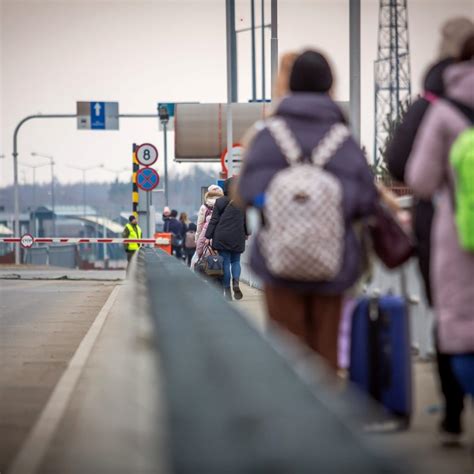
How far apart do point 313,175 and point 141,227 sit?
31836 millimetres

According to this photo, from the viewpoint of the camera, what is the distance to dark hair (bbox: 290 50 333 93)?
5422mm

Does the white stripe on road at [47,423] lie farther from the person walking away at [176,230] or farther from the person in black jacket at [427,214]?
the person walking away at [176,230]

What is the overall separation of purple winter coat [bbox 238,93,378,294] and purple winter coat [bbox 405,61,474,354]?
0.21 metres

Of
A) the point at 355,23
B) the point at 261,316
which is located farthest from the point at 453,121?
the point at 355,23

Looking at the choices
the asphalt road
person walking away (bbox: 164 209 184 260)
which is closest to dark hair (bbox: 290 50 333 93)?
the asphalt road

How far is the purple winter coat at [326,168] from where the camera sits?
5.14 metres

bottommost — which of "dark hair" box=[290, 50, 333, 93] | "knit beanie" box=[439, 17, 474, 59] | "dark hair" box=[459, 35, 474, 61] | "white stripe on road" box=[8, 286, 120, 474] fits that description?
"white stripe on road" box=[8, 286, 120, 474]

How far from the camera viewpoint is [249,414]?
7.92 ft

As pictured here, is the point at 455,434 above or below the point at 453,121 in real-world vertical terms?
below

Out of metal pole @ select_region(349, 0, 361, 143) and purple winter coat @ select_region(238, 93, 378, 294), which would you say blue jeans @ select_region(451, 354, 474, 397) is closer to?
purple winter coat @ select_region(238, 93, 378, 294)

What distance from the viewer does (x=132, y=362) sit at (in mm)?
4156

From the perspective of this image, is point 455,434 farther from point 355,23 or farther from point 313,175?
point 355,23

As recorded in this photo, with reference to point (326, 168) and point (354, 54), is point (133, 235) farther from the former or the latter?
point (326, 168)

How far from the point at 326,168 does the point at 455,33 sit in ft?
2.95
